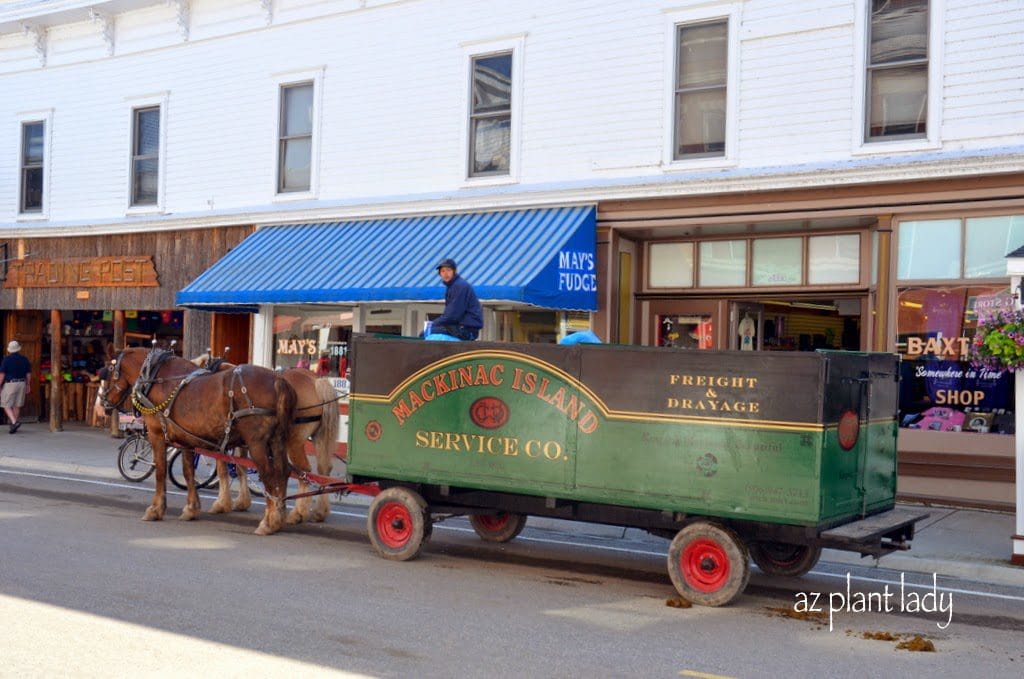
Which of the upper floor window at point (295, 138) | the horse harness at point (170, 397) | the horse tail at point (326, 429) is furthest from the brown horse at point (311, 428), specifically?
the upper floor window at point (295, 138)

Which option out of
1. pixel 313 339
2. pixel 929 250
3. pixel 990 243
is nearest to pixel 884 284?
pixel 929 250

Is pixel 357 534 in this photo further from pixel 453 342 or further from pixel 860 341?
pixel 860 341

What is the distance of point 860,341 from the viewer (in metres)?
13.8

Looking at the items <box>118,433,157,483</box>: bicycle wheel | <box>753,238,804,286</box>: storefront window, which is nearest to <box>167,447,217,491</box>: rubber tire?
<box>118,433,157,483</box>: bicycle wheel

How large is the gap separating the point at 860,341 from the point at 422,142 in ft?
24.2

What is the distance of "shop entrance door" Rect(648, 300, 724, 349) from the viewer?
47.5ft

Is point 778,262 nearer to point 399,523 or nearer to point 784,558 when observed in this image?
point 784,558

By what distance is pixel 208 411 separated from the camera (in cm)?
1070

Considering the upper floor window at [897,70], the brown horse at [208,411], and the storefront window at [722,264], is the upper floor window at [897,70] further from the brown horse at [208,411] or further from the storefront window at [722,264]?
the brown horse at [208,411]

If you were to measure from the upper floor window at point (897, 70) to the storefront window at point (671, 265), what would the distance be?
3.02 meters

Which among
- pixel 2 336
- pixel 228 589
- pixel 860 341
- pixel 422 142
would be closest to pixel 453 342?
pixel 228 589

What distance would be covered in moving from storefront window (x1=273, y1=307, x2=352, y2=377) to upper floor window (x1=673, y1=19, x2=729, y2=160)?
6.50 metres

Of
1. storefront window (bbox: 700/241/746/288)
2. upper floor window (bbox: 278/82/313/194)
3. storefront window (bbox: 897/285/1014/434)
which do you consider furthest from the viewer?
upper floor window (bbox: 278/82/313/194)

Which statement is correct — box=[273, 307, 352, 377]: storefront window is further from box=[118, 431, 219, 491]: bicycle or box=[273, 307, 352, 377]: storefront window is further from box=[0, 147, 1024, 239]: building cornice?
box=[118, 431, 219, 491]: bicycle
